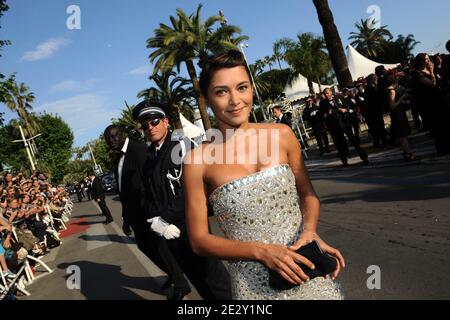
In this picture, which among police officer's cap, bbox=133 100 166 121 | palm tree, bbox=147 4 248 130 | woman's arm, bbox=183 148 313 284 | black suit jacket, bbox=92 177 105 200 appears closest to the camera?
woman's arm, bbox=183 148 313 284

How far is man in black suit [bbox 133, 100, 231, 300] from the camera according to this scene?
362 cm

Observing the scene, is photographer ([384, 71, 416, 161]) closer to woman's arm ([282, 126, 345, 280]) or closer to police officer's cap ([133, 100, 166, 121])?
police officer's cap ([133, 100, 166, 121])

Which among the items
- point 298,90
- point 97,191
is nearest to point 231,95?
point 97,191

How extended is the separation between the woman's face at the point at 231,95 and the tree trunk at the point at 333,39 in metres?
14.0

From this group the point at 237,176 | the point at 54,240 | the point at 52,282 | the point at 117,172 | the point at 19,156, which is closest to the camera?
the point at 237,176

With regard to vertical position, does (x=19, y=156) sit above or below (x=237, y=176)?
above

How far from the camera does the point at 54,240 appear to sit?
13.3 m

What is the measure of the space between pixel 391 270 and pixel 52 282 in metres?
6.53

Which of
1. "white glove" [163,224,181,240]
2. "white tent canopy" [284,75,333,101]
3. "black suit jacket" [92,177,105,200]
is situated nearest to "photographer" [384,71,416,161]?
"white glove" [163,224,181,240]

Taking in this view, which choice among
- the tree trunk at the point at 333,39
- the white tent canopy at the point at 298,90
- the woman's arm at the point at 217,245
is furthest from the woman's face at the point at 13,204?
the white tent canopy at the point at 298,90

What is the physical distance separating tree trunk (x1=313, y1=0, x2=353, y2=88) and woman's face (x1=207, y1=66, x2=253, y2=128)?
14010 millimetres

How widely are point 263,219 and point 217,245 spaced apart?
0.74ft

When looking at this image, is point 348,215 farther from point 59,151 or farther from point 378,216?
point 59,151

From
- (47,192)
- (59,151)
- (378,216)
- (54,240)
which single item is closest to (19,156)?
(59,151)
